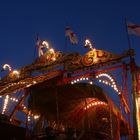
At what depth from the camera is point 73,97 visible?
16.5m

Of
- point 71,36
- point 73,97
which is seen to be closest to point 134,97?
point 73,97

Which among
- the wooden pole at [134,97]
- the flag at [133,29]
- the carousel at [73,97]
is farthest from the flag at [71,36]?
the wooden pole at [134,97]

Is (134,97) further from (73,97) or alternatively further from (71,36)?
(71,36)

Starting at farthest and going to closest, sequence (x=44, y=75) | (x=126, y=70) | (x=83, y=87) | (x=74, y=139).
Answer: (x=44, y=75), (x=126, y=70), (x=83, y=87), (x=74, y=139)

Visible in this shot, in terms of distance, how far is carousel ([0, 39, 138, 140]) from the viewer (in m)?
15.0

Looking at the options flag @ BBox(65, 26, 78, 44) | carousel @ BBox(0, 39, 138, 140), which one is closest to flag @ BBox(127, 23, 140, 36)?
carousel @ BBox(0, 39, 138, 140)

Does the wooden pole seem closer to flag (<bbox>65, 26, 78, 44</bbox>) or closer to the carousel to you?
the carousel

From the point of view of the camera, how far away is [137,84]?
1627 cm

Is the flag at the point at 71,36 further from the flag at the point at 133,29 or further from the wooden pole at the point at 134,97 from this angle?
the wooden pole at the point at 134,97

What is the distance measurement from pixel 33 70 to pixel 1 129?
32.7ft

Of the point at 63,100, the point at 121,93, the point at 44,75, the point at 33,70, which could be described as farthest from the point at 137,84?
the point at 33,70

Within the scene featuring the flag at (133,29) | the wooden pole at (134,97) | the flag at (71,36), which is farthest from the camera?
the flag at (71,36)

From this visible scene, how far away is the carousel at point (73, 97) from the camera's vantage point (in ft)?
49.1

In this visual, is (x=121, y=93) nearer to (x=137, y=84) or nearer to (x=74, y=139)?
(x=137, y=84)
